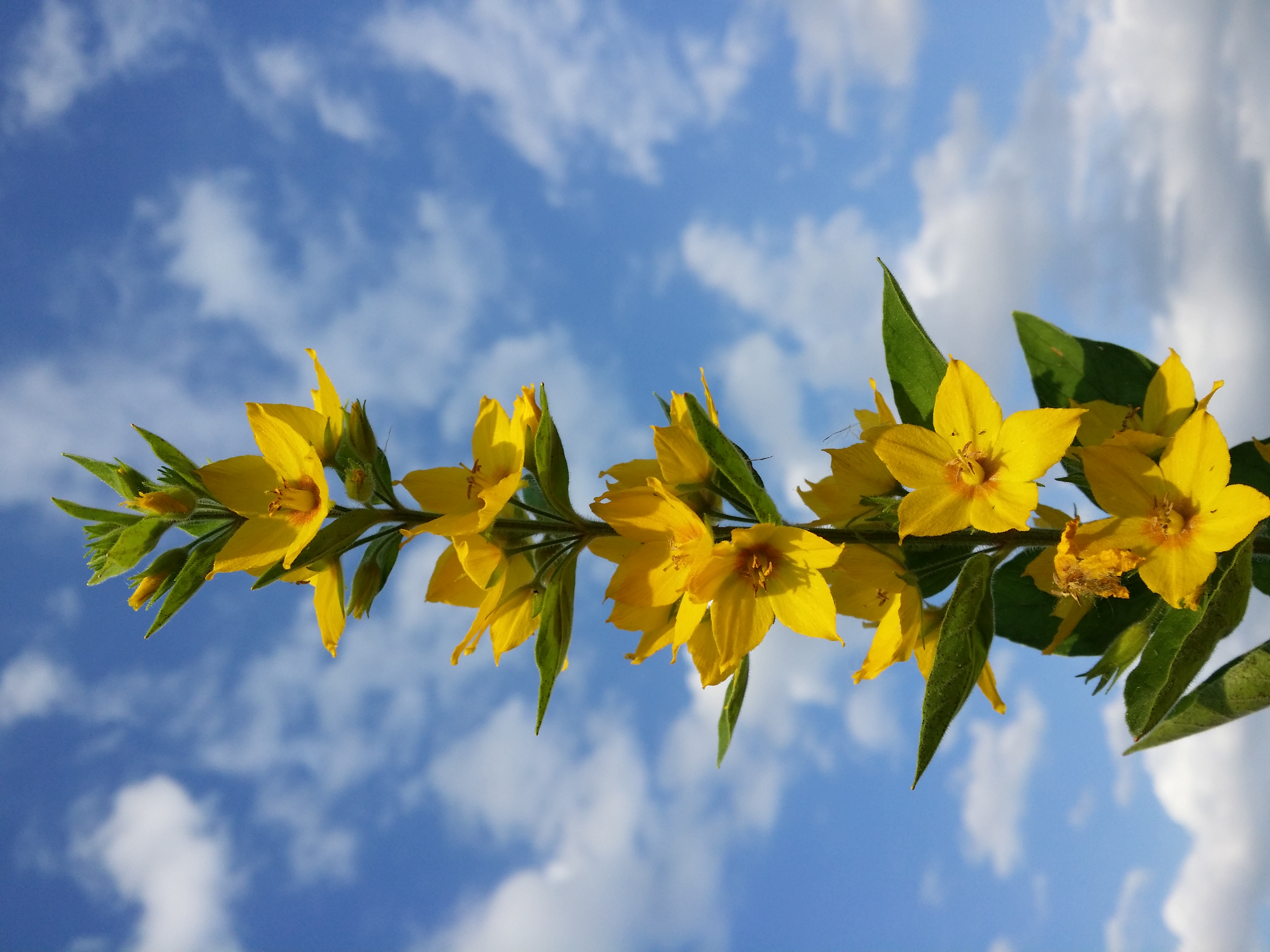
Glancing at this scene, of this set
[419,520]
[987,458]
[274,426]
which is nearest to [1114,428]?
[987,458]

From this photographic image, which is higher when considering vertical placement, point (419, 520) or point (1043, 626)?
point (419, 520)

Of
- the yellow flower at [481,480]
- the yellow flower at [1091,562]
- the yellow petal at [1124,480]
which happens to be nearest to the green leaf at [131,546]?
the yellow flower at [481,480]

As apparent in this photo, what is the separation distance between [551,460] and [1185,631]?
1.99 meters

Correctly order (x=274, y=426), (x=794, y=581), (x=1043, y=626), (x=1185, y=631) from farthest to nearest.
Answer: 1. (x=1043, y=626)
2. (x=274, y=426)
3. (x=794, y=581)
4. (x=1185, y=631)

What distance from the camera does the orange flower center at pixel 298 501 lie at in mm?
2779

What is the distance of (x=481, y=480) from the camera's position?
9.32ft

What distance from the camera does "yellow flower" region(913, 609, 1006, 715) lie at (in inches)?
111

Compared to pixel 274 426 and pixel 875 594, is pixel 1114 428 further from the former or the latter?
pixel 274 426

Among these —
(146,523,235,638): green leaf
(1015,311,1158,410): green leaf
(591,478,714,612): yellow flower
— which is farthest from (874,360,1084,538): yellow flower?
(146,523,235,638): green leaf

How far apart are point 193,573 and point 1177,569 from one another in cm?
316

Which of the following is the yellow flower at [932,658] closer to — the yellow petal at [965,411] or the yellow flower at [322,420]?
the yellow petal at [965,411]

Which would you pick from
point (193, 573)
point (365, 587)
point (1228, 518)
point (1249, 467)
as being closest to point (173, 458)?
point (193, 573)

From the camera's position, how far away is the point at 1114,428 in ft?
9.50

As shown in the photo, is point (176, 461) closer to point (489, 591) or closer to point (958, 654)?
point (489, 591)
